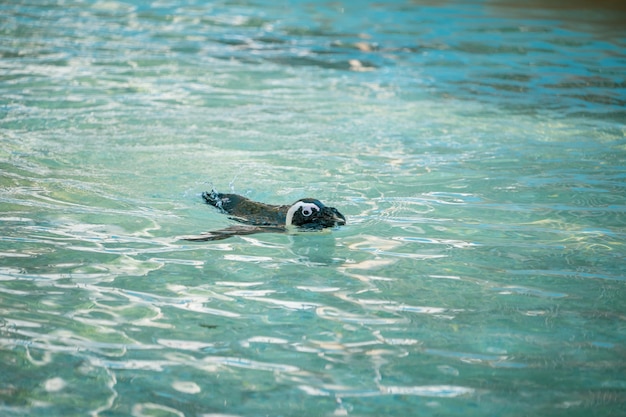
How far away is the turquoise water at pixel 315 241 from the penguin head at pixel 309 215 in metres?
0.13

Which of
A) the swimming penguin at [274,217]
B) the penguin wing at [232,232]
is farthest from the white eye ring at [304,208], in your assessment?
the penguin wing at [232,232]

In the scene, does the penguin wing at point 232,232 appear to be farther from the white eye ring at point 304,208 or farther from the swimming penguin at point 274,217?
the white eye ring at point 304,208

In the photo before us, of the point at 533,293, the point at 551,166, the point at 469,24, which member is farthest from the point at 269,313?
the point at 469,24

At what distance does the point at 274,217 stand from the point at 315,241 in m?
0.36

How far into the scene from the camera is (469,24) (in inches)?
680

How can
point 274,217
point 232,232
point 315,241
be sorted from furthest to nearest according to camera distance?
point 274,217 < point 315,241 < point 232,232

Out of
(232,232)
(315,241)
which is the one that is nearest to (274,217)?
(315,241)

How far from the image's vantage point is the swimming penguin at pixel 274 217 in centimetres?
530

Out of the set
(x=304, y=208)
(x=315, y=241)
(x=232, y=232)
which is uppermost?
(x=304, y=208)

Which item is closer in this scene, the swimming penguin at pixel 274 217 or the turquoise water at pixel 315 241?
the turquoise water at pixel 315 241

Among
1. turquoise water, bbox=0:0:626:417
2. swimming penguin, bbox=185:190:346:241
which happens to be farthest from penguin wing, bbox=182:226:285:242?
turquoise water, bbox=0:0:626:417

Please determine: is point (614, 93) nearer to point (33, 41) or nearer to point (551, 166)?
point (551, 166)

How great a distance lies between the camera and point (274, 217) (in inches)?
220

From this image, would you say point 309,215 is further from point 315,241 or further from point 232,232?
point 232,232
